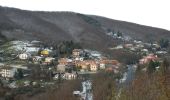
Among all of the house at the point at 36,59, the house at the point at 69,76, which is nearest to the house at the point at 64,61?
the house at the point at 36,59

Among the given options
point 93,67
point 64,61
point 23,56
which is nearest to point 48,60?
point 64,61

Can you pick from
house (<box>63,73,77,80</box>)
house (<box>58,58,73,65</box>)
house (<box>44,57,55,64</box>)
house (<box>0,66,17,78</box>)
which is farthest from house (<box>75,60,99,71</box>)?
house (<box>0,66,17,78</box>)

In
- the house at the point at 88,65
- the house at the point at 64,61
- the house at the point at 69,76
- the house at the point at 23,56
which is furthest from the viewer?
the house at the point at 23,56

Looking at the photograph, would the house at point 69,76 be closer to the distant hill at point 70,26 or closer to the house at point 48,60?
the house at point 48,60

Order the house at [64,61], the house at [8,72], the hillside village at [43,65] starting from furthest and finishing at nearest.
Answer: the house at [64,61], the house at [8,72], the hillside village at [43,65]

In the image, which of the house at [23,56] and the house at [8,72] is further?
the house at [23,56]

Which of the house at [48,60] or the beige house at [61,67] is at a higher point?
the house at [48,60]

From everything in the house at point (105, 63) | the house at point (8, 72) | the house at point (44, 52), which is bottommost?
the house at point (8, 72)

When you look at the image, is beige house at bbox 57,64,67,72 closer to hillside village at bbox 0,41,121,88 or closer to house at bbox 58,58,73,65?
hillside village at bbox 0,41,121,88
